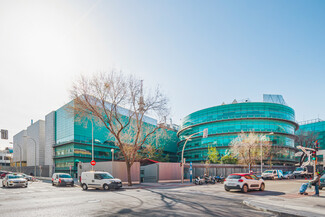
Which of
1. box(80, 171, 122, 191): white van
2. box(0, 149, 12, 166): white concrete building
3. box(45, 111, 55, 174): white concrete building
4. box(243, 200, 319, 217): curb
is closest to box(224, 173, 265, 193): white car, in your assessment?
box(243, 200, 319, 217): curb

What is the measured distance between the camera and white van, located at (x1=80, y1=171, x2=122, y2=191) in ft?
76.1

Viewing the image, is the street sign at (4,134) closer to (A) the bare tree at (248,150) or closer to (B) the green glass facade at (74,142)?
(B) the green glass facade at (74,142)

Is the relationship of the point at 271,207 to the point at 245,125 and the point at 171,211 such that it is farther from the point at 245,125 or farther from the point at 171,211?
the point at 245,125

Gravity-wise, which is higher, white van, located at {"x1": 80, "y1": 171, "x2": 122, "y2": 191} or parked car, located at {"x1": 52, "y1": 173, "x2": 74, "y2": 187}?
white van, located at {"x1": 80, "y1": 171, "x2": 122, "y2": 191}

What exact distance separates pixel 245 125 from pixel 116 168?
51682mm

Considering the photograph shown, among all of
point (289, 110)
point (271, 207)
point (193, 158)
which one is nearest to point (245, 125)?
point (289, 110)

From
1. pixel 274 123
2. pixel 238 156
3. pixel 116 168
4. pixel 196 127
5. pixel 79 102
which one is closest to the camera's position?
pixel 79 102

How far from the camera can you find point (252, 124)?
76438 mm

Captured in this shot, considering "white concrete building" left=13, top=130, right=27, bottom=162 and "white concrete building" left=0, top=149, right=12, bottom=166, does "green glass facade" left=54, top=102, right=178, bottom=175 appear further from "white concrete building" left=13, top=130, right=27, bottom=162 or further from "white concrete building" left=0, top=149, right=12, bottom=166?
"white concrete building" left=0, top=149, right=12, bottom=166

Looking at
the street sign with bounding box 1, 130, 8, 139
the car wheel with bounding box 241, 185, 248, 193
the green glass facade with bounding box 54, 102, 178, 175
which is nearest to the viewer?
the car wheel with bounding box 241, 185, 248, 193

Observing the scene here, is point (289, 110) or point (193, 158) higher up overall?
point (289, 110)

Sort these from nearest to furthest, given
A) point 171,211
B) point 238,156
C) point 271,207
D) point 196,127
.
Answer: point 171,211
point 271,207
point 238,156
point 196,127

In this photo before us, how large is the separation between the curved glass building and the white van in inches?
2248

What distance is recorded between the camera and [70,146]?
7069 cm
